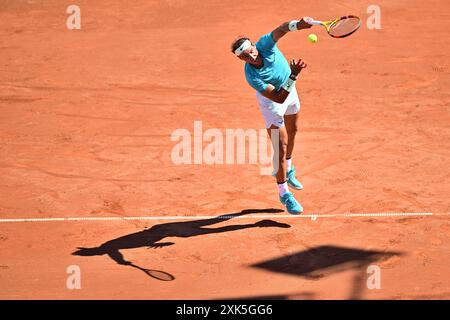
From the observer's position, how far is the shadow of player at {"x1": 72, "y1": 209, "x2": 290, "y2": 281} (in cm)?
779

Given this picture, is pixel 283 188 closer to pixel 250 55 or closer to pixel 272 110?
pixel 272 110

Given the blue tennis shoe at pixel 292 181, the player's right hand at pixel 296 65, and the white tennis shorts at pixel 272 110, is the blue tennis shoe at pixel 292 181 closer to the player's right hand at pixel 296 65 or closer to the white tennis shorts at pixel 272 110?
the white tennis shorts at pixel 272 110

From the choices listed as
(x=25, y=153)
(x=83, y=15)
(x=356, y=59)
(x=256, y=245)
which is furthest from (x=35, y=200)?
(x=83, y=15)

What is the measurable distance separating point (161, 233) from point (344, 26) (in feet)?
10.7

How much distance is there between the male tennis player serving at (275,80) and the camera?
7.79 meters

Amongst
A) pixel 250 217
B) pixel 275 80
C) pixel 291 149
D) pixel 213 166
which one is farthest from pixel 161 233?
pixel 275 80

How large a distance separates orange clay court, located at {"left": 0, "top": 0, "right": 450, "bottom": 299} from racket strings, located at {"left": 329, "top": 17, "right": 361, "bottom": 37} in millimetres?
1873

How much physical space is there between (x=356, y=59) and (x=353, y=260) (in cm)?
650

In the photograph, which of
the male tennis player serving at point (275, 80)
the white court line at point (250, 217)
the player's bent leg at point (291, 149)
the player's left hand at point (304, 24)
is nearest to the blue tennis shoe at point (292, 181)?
the player's bent leg at point (291, 149)

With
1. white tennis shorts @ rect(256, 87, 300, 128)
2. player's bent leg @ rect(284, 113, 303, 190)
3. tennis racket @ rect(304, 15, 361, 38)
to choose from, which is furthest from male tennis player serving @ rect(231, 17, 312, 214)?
tennis racket @ rect(304, 15, 361, 38)

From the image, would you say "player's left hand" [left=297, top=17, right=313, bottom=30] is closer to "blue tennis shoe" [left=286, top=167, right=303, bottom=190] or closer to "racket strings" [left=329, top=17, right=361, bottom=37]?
"racket strings" [left=329, top=17, right=361, bottom=37]

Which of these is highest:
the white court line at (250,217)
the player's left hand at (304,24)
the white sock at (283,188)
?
the player's left hand at (304,24)

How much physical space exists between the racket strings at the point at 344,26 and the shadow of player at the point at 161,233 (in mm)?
2245

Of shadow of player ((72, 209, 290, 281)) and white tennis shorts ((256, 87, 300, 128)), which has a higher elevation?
white tennis shorts ((256, 87, 300, 128))
